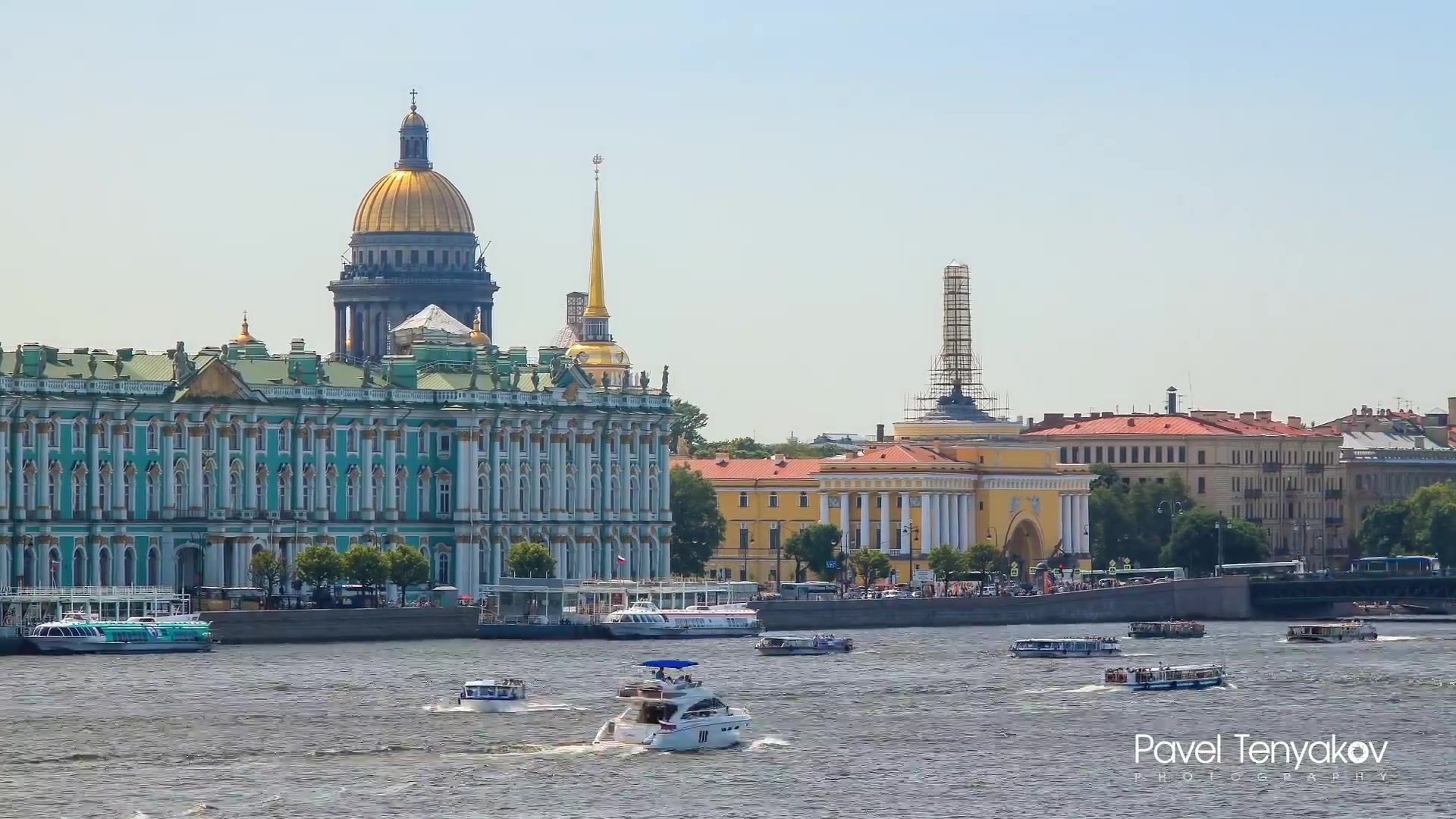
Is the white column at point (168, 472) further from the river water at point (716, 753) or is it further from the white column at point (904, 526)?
the white column at point (904, 526)

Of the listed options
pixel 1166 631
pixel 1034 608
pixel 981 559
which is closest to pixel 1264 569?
pixel 981 559

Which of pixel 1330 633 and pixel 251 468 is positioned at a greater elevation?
pixel 251 468

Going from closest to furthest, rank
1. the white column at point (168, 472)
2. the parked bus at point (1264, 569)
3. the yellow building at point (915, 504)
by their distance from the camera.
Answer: the white column at point (168, 472)
the parked bus at point (1264, 569)
the yellow building at point (915, 504)

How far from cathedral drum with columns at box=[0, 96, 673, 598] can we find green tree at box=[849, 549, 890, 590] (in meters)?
7.59

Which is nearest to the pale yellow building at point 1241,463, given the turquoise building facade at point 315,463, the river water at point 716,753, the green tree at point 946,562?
the green tree at point 946,562

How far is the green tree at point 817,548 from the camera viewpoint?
405 feet

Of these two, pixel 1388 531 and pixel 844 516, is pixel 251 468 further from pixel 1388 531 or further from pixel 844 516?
pixel 1388 531

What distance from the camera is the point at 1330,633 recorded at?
97.8 metres

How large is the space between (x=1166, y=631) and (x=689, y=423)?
57810 millimetres

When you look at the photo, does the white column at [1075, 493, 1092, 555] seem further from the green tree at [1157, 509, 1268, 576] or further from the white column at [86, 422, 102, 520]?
the white column at [86, 422, 102, 520]

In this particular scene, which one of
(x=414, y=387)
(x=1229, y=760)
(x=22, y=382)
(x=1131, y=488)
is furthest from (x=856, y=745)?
(x=1131, y=488)

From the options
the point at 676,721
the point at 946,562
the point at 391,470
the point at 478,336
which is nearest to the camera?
the point at 676,721

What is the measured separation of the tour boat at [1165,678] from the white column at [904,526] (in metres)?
47.2

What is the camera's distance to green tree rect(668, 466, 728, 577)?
122875 mm
